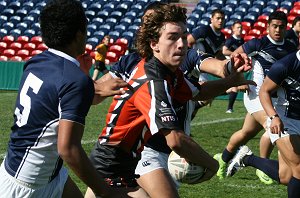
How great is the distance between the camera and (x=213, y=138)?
1335cm

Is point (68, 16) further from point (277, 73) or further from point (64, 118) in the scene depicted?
point (277, 73)

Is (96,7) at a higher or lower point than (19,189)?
lower

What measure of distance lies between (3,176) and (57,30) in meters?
0.95

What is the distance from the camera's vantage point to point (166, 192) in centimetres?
532

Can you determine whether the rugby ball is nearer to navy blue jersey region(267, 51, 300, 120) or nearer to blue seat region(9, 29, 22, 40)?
navy blue jersey region(267, 51, 300, 120)

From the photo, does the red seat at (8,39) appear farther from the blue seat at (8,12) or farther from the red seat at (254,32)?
the red seat at (254,32)

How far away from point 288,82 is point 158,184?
9.15ft

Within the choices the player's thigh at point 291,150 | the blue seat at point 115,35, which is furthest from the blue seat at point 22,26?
the player's thigh at point 291,150

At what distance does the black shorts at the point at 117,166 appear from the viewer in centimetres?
541

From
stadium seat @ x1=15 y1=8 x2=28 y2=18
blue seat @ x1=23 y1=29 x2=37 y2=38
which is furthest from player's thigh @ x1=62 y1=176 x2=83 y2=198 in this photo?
stadium seat @ x1=15 y1=8 x2=28 y2=18

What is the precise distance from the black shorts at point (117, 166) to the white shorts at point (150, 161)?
161 mm

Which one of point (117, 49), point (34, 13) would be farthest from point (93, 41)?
point (34, 13)

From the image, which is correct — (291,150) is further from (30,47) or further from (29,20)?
(29,20)

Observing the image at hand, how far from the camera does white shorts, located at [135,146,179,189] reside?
222 inches
